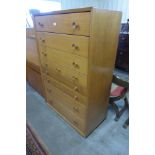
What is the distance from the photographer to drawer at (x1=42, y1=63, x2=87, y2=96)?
1.26 meters

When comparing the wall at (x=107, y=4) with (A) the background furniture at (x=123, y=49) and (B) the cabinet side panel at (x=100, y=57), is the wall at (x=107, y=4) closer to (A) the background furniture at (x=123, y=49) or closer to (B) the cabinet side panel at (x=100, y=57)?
(A) the background furniture at (x=123, y=49)

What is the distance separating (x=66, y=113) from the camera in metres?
1.71

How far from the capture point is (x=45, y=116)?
1.89 m

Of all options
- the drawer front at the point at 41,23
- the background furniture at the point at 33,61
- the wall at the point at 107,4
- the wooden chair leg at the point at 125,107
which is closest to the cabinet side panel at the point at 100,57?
the wooden chair leg at the point at 125,107

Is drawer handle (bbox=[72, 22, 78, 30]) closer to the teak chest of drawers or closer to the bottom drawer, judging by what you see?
the teak chest of drawers

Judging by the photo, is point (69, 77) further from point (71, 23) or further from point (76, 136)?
point (76, 136)

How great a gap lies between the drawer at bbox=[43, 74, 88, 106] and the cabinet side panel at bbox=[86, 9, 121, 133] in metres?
0.07

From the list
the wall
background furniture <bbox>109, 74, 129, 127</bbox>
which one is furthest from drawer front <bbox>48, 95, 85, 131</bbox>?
the wall

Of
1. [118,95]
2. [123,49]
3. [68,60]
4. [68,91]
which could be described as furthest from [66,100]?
[123,49]

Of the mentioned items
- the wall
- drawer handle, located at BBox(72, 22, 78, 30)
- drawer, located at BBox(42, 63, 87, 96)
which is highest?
the wall

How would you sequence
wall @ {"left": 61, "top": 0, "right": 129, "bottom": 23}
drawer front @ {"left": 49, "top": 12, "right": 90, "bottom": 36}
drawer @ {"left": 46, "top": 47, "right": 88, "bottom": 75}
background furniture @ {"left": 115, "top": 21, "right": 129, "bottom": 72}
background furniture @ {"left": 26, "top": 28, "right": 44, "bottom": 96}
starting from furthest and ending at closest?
wall @ {"left": 61, "top": 0, "right": 129, "bottom": 23} → background furniture @ {"left": 115, "top": 21, "right": 129, "bottom": 72} → background furniture @ {"left": 26, "top": 28, "right": 44, "bottom": 96} → drawer @ {"left": 46, "top": 47, "right": 88, "bottom": 75} → drawer front @ {"left": 49, "top": 12, "right": 90, "bottom": 36}

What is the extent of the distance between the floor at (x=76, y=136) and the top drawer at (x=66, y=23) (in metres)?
1.14

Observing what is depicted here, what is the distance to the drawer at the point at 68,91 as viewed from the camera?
134cm
